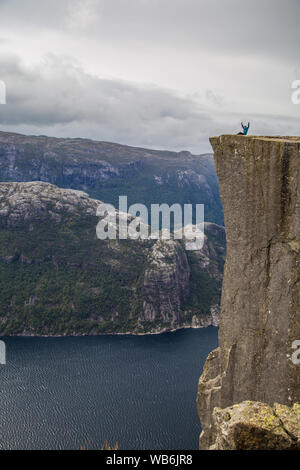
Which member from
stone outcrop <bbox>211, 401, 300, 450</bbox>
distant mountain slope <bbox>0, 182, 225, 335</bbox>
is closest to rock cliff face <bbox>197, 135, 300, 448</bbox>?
stone outcrop <bbox>211, 401, 300, 450</bbox>

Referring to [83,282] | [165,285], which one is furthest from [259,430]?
[83,282]

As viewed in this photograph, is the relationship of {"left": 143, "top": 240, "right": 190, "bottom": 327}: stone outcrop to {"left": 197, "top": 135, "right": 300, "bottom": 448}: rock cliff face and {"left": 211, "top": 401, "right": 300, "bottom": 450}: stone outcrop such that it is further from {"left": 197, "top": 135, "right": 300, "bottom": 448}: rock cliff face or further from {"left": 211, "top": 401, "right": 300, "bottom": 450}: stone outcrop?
{"left": 211, "top": 401, "right": 300, "bottom": 450}: stone outcrop

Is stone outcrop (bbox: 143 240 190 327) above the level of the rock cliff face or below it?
below

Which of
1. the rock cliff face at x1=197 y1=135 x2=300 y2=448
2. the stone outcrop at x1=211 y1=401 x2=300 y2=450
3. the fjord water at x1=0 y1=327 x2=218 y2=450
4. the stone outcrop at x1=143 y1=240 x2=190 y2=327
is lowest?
the fjord water at x1=0 y1=327 x2=218 y2=450

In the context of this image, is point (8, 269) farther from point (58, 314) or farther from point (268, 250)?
point (268, 250)

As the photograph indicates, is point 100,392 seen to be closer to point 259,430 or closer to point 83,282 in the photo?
point 83,282

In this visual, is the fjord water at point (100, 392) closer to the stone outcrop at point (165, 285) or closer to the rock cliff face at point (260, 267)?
the stone outcrop at point (165, 285)
